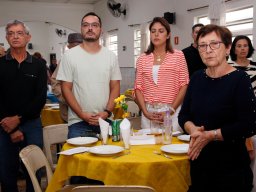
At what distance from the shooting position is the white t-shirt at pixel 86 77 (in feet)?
9.53

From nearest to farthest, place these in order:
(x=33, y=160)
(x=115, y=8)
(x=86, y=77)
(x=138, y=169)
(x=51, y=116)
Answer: (x=138, y=169) → (x=33, y=160) → (x=86, y=77) → (x=51, y=116) → (x=115, y=8)

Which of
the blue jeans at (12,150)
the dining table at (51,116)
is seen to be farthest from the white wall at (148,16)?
the blue jeans at (12,150)

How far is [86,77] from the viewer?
2.90 m

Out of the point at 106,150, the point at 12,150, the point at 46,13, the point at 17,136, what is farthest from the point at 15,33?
the point at 46,13

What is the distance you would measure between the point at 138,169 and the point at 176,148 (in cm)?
36

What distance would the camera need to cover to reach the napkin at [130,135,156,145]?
2.43 meters

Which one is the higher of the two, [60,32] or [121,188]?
[60,32]

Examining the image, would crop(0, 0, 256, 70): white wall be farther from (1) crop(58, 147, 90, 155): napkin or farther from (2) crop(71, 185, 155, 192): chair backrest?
(2) crop(71, 185, 155, 192): chair backrest

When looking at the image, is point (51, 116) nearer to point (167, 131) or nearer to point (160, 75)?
point (160, 75)

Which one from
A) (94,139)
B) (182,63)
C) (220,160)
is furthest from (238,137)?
(182,63)

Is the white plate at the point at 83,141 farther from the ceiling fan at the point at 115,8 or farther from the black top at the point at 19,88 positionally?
the ceiling fan at the point at 115,8

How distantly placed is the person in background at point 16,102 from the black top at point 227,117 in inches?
60.9

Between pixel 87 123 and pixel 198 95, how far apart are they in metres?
1.24

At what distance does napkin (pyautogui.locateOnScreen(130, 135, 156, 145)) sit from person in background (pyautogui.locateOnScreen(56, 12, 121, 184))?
44cm
